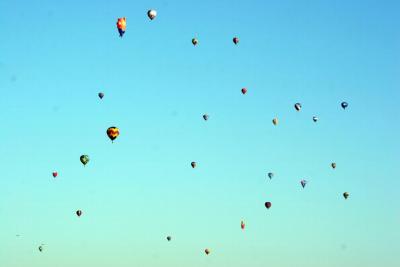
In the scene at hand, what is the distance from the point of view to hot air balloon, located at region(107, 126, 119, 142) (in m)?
84.8

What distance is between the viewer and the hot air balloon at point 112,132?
8481 cm

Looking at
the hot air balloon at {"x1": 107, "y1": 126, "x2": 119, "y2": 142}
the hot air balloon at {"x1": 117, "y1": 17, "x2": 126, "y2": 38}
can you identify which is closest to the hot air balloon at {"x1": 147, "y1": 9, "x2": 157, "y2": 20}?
the hot air balloon at {"x1": 117, "y1": 17, "x2": 126, "y2": 38}

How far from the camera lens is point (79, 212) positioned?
105m

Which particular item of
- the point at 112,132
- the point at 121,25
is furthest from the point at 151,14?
the point at 112,132

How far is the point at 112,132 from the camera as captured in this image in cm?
8538

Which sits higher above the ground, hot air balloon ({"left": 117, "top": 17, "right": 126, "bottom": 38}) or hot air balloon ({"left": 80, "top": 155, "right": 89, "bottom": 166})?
hot air balloon ({"left": 117, "top": 17, "right": 126, "bottom": 38})

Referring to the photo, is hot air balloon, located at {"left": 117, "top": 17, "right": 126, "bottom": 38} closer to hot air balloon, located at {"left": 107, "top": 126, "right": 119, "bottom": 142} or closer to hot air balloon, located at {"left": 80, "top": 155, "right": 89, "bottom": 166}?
hot air balloon, located at {"left": 107, "top": 126, "right": 119, "bottom": 142}

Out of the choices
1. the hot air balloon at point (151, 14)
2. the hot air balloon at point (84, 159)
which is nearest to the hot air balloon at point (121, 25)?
the hot air balloon at point (151, 14)

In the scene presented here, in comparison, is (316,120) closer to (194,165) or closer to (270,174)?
(270,174)

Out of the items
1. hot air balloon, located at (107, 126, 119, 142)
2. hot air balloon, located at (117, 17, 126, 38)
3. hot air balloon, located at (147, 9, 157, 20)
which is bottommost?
hot air balloon, located at (107, 126, 119, 142)

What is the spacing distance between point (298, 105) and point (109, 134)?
2404cm

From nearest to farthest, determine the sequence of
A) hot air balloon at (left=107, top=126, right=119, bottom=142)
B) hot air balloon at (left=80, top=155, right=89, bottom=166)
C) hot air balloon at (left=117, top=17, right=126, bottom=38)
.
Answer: hot air balloon at (left=117, top=17, right=126, bottom=38) → hot air balloon at (left=107, top=126, right=119, bottom=142) → hot air balloon at (left=80, top=155, right=89, bottom=166)

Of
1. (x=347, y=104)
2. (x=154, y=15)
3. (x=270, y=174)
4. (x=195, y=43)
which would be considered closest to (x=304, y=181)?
(x=270, y=174)

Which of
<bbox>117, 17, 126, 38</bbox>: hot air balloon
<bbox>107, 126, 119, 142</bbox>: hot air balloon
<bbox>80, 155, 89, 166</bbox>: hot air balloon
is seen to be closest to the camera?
<bbox>117, 17, 126, 38</bbox>: hot air balloon
